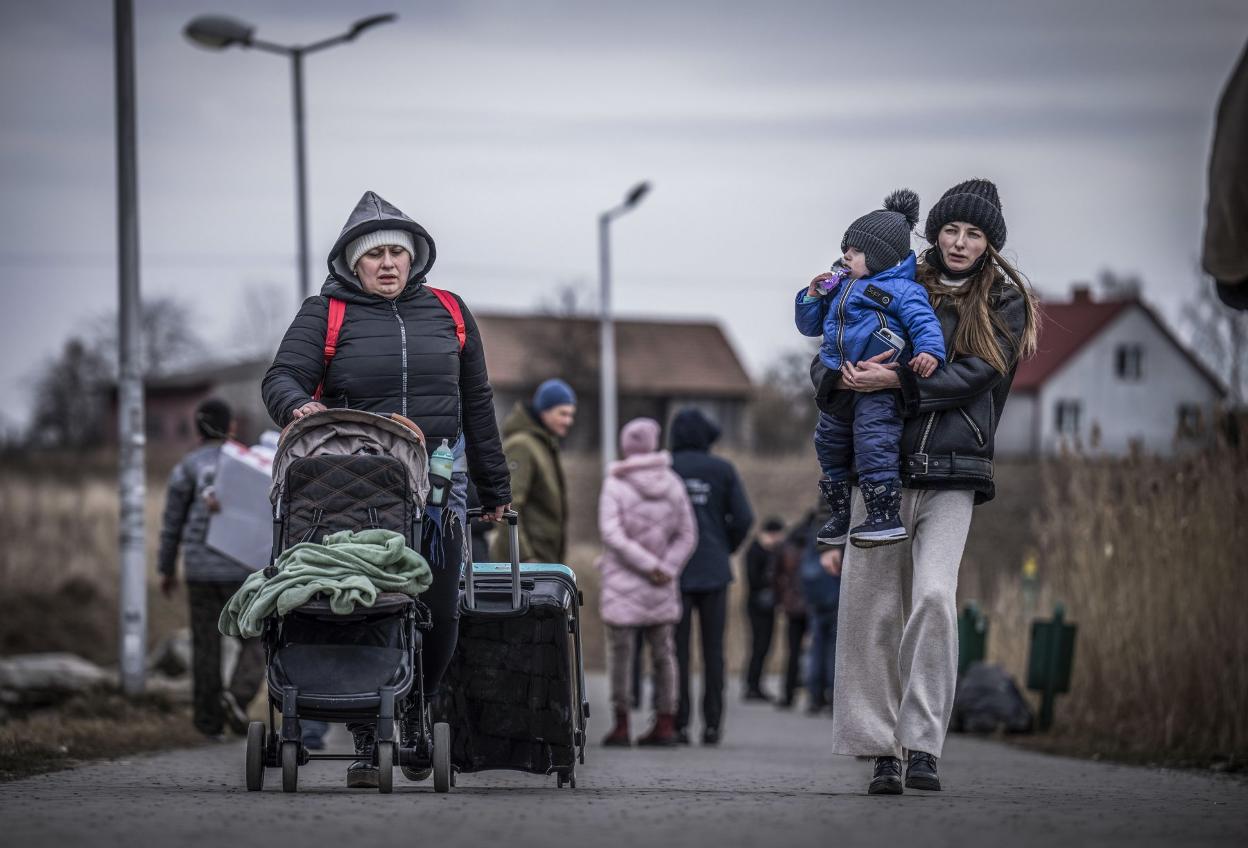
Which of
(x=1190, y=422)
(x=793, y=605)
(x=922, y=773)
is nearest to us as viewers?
(x=922, y=773)

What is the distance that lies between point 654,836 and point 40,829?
69.2 inches

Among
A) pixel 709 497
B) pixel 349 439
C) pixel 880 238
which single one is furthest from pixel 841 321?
pixel 709 497

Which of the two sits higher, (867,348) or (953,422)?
(867,348)

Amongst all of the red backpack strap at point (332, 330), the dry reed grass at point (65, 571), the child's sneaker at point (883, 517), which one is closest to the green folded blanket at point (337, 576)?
the red backpack strap at point (332, 330)

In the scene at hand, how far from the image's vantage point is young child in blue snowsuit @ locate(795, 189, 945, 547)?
727 cm

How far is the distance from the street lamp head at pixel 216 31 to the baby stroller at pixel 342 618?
51.2ft

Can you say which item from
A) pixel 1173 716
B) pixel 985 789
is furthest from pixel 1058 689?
pixel 985 789

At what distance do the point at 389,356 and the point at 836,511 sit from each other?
5.94 ft

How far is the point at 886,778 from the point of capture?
7.05 meters

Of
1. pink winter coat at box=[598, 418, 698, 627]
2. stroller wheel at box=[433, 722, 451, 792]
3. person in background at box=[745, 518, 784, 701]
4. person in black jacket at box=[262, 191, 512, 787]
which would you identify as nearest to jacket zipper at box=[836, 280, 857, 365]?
person in black jacket at box=[262, 191, 512, 787]

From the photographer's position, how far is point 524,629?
791 cm

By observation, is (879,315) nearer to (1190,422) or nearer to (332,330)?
→ (332,330)

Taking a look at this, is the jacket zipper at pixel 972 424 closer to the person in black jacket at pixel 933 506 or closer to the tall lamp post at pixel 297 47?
the person in black jacket at pixel 933 506

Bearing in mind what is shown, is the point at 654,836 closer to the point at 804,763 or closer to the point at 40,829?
the point at 40,829
